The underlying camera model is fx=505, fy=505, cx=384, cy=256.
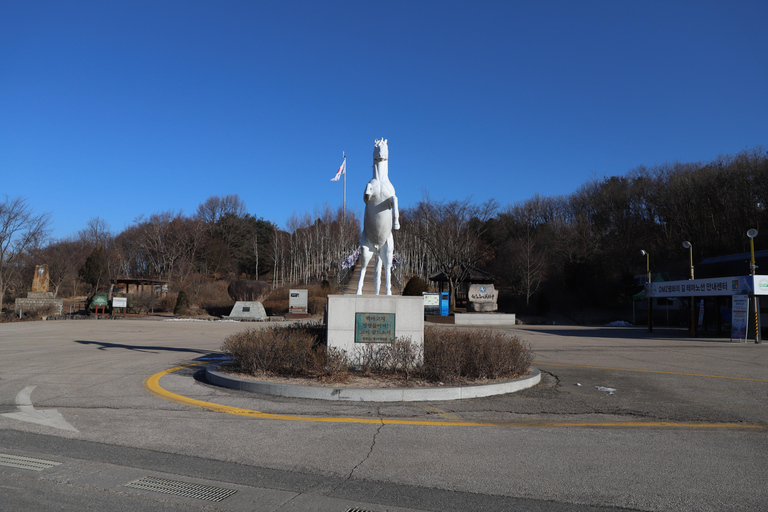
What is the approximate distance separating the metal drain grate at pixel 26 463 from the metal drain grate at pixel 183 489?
115 cm

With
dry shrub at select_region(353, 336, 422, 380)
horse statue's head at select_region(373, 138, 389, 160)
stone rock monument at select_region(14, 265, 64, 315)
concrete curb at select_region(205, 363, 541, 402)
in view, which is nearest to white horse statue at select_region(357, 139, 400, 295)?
horse statue's head at select_region(373, 138, 389, 160)

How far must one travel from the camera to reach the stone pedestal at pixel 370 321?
1017 centimetres

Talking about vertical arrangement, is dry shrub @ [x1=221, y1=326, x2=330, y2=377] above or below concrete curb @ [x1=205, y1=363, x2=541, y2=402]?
above

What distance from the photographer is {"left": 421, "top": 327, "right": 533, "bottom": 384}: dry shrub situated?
355 inches

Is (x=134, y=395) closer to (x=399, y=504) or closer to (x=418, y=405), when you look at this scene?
(x=418, y=405)

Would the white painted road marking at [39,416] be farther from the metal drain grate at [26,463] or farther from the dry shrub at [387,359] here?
the dry shrub at [387,359]

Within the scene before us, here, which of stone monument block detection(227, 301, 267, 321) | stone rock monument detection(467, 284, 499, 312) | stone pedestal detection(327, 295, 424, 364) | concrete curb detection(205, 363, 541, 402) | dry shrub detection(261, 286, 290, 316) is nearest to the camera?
concrete curb detection(205, 363, 541, 402)

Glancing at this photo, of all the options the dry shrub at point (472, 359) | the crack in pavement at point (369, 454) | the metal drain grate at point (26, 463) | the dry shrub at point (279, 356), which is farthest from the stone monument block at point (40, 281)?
the crack in pavement at point (369, 454)

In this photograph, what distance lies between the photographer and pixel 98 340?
18766 millimetres

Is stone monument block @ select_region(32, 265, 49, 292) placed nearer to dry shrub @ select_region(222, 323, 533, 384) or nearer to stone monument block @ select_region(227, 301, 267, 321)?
stone monument block @ select_region(227, 301, 267, 321)

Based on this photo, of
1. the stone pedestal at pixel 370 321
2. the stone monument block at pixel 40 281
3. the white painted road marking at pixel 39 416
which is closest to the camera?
the white painted road marking at pixel 39 416

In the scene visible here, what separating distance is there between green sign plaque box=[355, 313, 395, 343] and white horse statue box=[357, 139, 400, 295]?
80cm

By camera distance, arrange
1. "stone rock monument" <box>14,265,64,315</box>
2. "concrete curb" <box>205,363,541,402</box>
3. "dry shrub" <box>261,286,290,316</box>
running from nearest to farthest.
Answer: "concrete curb" <box>205,363,541,402</box>, "stone rock monument" <box>14,265,64,315</box>, "dry shrub" <box>261,286,290,316</box>

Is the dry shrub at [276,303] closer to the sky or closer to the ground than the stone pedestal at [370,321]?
closer to the ground
